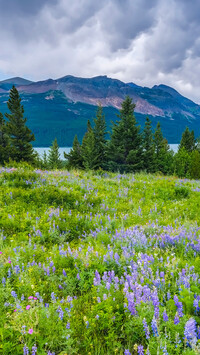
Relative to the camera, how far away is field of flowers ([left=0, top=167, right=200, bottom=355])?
2.03 metres

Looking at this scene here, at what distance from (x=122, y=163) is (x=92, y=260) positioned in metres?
42.9

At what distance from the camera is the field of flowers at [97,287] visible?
2.03 metres

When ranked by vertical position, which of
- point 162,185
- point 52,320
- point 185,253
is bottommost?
point 52,320

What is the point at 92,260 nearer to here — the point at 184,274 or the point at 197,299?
the point at 184,274

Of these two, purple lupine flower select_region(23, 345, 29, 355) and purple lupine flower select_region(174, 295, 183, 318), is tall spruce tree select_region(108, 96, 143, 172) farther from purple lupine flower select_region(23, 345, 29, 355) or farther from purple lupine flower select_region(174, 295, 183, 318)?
purple lupine flower select_region(23, 345, 29, 355)

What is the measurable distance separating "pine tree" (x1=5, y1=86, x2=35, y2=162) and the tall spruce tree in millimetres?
20288

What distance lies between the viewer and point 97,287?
2680 millimetres

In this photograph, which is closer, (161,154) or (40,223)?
(40,223)

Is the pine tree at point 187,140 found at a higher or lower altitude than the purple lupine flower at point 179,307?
higher

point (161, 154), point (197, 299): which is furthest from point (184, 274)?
point (161, 154)

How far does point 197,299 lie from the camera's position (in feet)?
7.37

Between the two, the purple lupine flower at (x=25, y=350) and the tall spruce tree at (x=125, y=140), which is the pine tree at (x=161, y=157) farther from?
the purple lupine flower at (x=25, y=350)

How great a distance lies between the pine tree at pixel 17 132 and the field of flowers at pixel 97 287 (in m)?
48.5

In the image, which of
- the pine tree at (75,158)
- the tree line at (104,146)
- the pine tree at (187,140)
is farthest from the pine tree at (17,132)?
the pine tree at (187,140)
